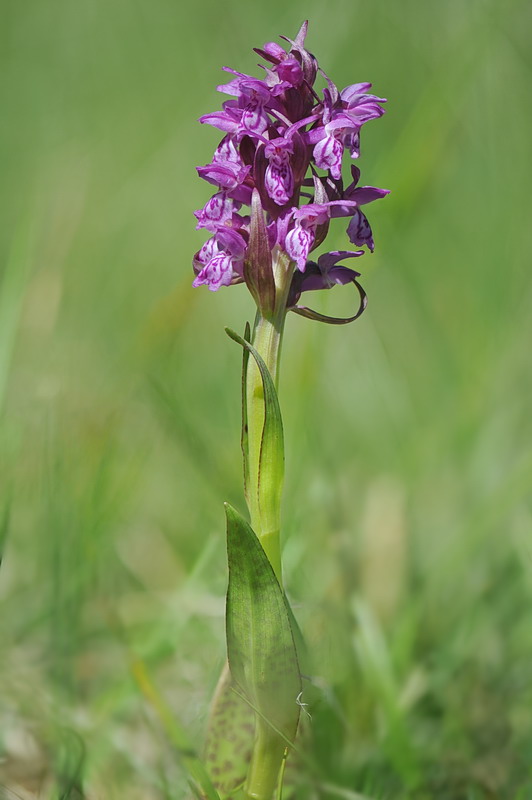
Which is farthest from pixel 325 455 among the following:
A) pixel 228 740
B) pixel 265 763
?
pixel 265 763

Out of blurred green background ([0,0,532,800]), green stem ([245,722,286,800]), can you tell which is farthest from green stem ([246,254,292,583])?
blurred green background ([0,0,532,800])

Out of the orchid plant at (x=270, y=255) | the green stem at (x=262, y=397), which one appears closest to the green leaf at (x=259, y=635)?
the orchid plant at (x=270, y=255)

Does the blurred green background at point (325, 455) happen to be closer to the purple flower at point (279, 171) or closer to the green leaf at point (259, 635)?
the green leaf at point (259, 635)

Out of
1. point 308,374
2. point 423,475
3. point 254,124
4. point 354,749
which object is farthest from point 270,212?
point 423,475

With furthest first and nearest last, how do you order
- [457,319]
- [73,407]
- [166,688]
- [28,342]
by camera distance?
[457,319]
[28,342]
[73,407]
[166,688]

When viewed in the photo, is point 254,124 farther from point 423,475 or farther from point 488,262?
point 488,262

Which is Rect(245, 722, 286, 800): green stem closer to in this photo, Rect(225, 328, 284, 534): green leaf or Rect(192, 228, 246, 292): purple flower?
Rect(225, 328, 284, 534): green leaf

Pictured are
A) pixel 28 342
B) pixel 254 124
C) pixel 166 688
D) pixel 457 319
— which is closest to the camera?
pixel 254 124

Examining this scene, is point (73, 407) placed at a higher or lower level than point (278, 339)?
lower

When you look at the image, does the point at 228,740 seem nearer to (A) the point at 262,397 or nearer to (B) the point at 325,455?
(A) the point at 262,397
